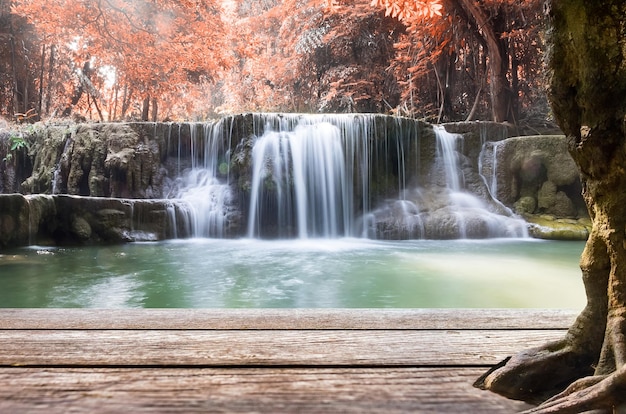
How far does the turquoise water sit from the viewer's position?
13.9ft

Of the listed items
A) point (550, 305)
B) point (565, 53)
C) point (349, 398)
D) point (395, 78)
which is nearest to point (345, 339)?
point (349, 398)

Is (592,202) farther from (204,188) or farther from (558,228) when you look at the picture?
(204,188)

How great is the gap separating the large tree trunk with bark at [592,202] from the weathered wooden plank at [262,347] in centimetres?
18

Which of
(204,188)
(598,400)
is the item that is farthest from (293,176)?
(598,400)

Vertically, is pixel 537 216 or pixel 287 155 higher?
pixel 287 155

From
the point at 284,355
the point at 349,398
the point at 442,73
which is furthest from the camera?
the point at 442,73

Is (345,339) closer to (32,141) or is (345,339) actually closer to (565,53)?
(565,53)

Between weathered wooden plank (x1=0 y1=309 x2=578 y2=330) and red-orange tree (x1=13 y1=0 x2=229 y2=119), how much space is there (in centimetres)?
879

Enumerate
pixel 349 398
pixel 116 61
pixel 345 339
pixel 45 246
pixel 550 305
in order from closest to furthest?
pixel 349 398 < pixel 345 339 < pixel 550 305 < pixel 45 246 < pixel 116 61

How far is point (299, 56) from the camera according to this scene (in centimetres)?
1620

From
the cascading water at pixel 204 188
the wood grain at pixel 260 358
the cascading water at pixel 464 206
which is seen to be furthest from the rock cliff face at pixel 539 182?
the wood grain at pixel 260 358

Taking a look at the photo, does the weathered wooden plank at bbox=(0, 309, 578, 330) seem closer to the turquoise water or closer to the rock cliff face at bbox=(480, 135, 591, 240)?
the turquoise water

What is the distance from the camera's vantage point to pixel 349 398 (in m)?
Answer: 1.02

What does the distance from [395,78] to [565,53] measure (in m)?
14.3
